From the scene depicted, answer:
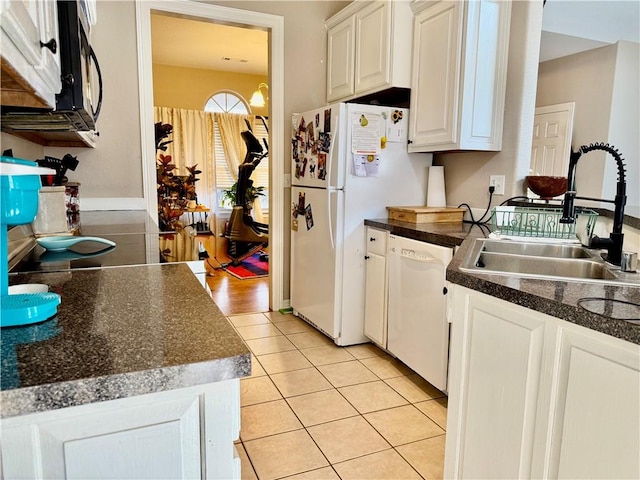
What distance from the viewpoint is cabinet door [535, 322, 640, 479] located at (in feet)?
2.96

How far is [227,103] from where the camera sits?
7.16 m

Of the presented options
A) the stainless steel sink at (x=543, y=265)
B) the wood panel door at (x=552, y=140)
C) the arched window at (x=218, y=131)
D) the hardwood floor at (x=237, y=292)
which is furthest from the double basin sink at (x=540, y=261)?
the arched window at (x=218, y=131)

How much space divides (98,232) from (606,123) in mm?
4223

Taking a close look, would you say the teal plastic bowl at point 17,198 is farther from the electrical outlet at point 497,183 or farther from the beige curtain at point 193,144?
the beige curtain at point 193,144

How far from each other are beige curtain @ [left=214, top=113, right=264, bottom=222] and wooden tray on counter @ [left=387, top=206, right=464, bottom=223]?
465 cm

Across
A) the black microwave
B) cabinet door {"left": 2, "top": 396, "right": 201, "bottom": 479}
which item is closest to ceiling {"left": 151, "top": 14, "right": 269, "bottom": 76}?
the black microwave

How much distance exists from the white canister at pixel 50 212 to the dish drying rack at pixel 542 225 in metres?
1.90

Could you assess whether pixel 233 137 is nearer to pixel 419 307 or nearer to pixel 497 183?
pixel 497 183

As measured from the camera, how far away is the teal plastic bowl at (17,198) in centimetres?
77

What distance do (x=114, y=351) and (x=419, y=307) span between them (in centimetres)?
188

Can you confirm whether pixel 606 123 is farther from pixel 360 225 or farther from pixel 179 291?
pixel 179 291

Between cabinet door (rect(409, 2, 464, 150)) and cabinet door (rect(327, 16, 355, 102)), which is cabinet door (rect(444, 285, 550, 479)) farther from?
cabinet door (rect(327, 16, 355, 102))

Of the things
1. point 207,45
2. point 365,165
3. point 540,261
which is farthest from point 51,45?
point 207,45

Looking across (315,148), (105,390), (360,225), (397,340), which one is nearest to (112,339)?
(105,390)
